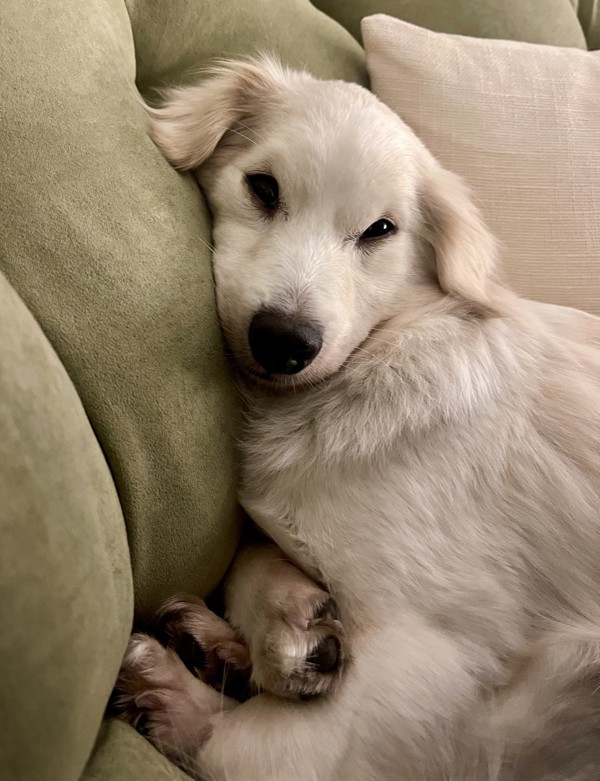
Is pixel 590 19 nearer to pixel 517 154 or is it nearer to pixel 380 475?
pixel 517 154

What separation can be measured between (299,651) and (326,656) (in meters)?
0.04

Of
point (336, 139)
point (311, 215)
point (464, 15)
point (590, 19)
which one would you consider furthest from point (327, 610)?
point (590, 19)

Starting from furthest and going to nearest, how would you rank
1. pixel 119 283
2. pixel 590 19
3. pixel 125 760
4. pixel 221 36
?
pixel 590 19 < pixel 221 36 < pixel 119 283 < pixel 125 760

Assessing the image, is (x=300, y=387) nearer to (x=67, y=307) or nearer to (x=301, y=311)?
(x=301, y=311)

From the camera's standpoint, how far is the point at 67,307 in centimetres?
88

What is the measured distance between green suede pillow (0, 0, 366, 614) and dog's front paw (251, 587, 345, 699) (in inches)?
5.7

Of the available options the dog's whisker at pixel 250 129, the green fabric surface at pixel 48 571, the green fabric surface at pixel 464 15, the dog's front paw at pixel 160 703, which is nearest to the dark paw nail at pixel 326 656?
the dog's front paw at pixel 160 703

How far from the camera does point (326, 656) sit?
3.15 ft

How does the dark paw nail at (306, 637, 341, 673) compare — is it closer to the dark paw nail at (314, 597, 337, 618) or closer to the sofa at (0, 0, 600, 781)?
the dark paw nail at (314, 597, 337, 618)

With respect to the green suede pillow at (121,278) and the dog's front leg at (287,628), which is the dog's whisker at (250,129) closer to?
the green suede pillow at (121,278)

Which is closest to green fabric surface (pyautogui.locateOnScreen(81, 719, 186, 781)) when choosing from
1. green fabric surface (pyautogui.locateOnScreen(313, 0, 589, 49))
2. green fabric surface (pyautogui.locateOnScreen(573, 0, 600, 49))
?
green fabric surface (pyautogui.locateOnScreen(313, 0, 589, 49))

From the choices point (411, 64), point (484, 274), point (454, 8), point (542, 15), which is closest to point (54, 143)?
point (484, 274)

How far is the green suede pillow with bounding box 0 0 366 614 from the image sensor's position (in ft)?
2.90

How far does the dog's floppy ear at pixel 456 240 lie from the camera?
127 centimetres
